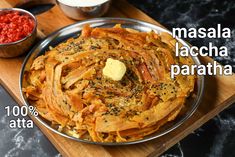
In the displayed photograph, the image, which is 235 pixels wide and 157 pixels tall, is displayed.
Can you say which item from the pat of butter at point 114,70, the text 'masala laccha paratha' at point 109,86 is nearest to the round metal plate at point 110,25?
the text 'masala laccha paratha' at point 109,86

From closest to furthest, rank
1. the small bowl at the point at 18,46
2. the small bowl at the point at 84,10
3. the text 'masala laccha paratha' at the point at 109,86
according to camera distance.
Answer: the text 'masala laccha paratha' at the point at 109,86
the small bowl at the point at 18,46
the small bowl at the point at 84,10

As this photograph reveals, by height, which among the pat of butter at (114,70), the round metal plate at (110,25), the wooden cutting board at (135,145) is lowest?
the wooden cutting board at (135,145)

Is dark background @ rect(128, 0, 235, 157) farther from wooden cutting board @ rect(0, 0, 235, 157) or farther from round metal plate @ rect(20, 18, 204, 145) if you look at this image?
round metal plate @ rect(20, 18, 204, 145)

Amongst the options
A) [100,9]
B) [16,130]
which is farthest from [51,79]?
[100,9]

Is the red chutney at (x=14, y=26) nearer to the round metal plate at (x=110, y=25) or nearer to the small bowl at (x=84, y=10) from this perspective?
the round metal plate at (x=110, y=25)

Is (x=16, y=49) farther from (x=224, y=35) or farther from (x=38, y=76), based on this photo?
(x=224, y=35)

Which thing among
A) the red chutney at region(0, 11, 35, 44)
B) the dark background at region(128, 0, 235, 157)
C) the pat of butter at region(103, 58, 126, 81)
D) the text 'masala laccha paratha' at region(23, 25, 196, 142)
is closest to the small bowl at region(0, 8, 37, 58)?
the red chutney at region(0, 11, 35, 44)

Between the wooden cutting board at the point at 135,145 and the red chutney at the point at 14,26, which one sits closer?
the wooden cutting board at the point at 135,145
